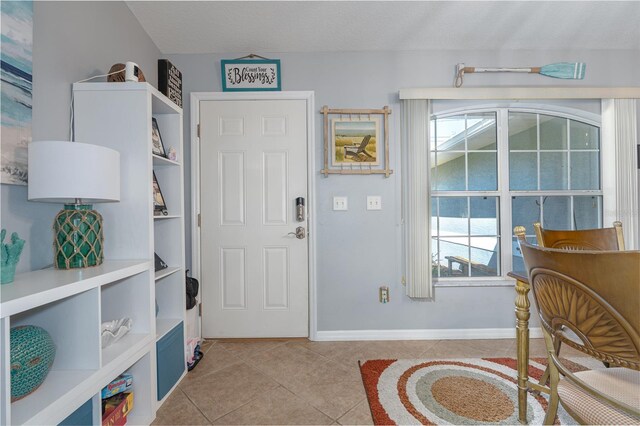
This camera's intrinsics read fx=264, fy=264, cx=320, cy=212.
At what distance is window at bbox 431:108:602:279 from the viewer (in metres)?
2.36

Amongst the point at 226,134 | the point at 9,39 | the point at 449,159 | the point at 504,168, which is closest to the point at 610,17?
the point at 504,168

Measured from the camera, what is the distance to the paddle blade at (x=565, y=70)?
228cm

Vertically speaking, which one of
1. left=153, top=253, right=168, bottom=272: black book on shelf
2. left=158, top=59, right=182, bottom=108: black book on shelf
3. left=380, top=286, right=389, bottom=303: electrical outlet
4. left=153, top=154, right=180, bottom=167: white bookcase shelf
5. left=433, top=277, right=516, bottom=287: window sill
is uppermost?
left=158, top=59, right=182, bottom=108: black book on shelf

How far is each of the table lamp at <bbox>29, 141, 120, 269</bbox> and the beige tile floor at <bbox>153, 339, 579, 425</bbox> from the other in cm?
99

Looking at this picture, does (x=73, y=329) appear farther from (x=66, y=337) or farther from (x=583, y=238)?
(x=583, y=238)

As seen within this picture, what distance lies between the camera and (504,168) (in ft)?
7.66

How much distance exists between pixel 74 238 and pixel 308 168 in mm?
1566

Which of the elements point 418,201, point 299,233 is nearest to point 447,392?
point 418,201

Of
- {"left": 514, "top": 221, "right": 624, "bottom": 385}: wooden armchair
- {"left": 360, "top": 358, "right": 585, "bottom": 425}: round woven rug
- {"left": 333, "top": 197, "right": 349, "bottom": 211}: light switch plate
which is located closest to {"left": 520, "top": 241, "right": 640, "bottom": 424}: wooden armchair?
{"left": 360, "top": 358, "right": 585, "bottom": 425}: round woven rug

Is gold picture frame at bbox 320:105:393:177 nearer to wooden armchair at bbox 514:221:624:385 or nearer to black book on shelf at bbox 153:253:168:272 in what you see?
wooden armchair at bbox 514:221:624:385

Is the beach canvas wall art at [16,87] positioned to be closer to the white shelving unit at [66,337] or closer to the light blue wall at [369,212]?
the white shelving unit at [66,337]

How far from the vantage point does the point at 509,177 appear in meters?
2.35

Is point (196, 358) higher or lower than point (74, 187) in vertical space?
lower

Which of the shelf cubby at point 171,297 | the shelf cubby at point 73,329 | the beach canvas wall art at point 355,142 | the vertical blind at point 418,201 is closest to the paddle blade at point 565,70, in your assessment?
the vertical blind at point 418,201
